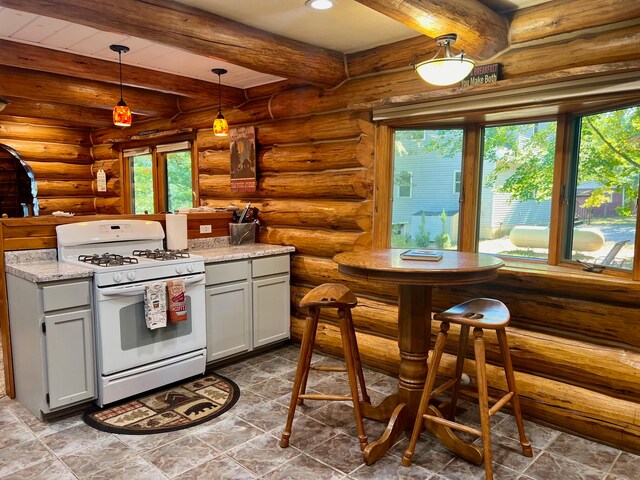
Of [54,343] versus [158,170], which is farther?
[158,170]

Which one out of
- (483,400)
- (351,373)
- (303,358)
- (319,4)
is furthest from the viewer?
(319,4)

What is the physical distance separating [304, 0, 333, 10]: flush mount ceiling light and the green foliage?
5.60 ft

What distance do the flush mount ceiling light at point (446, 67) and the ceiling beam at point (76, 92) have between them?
145 inches

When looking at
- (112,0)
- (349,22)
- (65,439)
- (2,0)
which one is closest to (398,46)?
(349,22)

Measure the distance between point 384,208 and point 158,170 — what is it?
353 centimetres

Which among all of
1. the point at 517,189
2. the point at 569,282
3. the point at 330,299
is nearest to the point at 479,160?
the point at 517,189

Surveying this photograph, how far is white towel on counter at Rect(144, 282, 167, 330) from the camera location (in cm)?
296

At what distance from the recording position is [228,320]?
3.65 meters

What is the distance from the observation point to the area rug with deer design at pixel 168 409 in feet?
8.99

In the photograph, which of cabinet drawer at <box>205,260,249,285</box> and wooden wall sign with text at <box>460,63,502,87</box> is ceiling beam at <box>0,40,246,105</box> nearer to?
cabinet drawer at <box>205,260,249,285</box>

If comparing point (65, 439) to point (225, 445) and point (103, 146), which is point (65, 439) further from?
point (103, 146)

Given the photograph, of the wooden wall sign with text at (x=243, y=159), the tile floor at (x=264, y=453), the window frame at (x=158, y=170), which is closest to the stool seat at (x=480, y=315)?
the tile floor at (x=264, y=453)

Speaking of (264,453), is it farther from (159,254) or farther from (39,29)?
(39,29)

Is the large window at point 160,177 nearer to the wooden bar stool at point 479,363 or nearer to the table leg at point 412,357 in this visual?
the table leg at point 412,357
